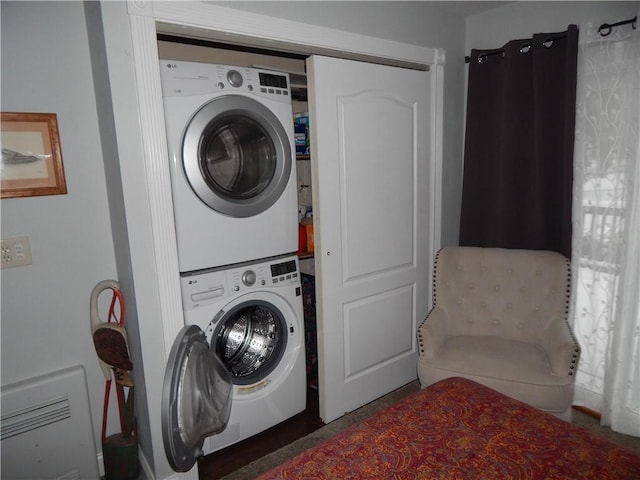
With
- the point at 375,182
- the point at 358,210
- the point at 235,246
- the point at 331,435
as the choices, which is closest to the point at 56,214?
the point at 235,246

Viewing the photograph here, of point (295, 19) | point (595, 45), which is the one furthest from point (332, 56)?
point (595, 45)

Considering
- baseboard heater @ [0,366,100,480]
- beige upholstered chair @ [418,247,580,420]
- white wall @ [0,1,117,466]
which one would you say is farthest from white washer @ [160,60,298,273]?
beige upholstered chair @ [418,247,580,420]

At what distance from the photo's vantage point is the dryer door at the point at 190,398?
1236mm

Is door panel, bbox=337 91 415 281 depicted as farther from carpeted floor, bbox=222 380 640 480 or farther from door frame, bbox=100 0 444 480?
carpeted floor, bbox=222 380 640 480

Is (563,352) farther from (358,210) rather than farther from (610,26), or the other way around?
(610,26)

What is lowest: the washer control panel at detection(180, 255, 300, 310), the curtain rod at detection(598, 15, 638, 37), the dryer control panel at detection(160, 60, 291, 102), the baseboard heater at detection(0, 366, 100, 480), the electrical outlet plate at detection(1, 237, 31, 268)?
the baseboard heater at detection(0, 366, 100, 480)

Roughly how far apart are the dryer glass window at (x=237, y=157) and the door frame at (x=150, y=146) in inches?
9.9

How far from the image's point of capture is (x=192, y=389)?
135cm

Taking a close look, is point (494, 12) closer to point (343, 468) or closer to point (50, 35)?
point (50, 35)

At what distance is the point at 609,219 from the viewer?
83.0 inches

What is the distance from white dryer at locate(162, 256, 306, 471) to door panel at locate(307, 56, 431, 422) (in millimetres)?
166

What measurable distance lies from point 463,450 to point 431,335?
98cm

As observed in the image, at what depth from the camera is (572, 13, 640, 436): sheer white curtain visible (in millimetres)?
1979

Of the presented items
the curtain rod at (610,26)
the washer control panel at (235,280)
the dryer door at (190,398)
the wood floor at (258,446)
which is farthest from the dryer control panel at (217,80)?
the wood floor at (258,446)
